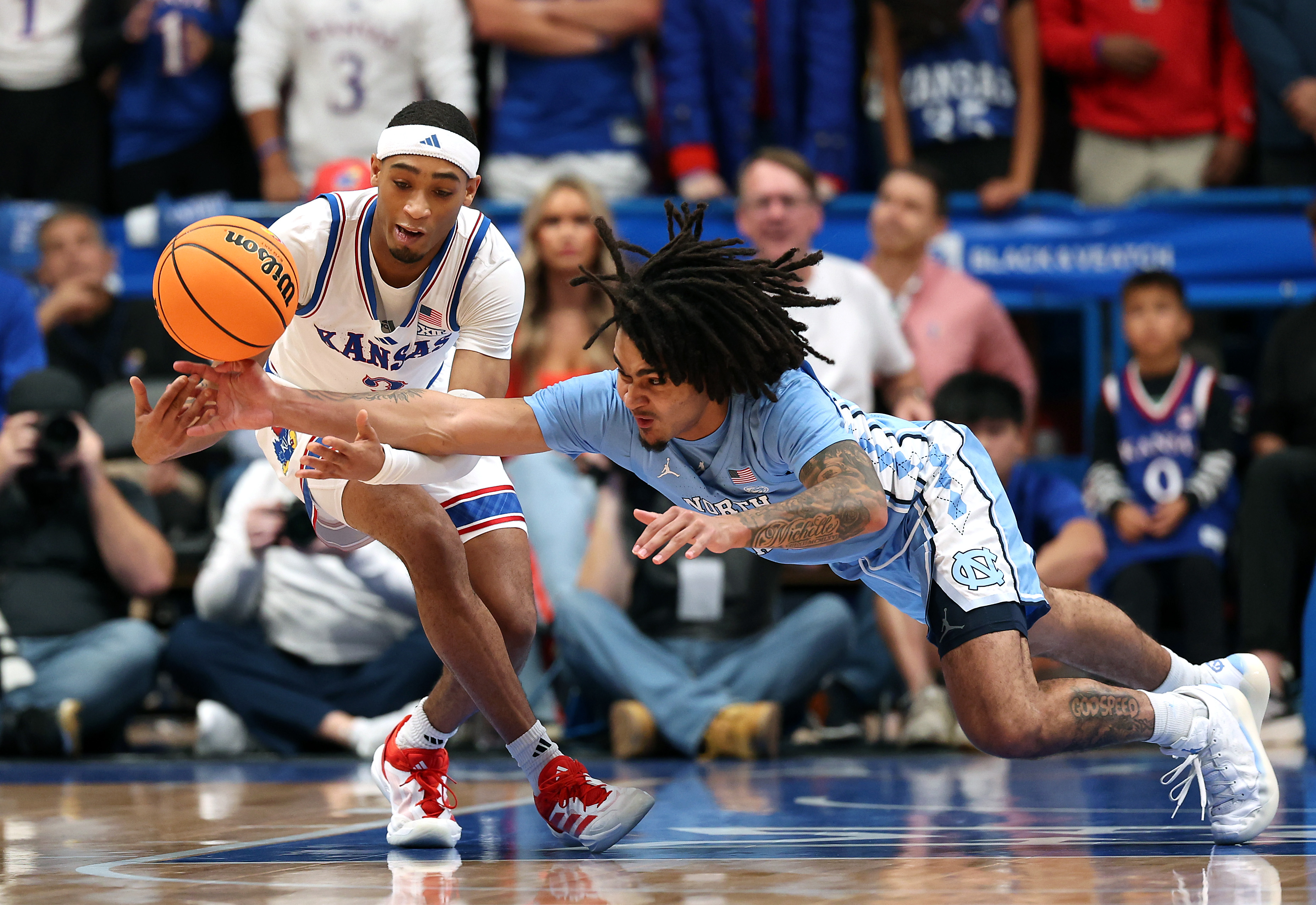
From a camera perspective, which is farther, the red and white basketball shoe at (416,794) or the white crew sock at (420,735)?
the white crew sock at (420,735)

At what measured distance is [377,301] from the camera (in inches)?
159

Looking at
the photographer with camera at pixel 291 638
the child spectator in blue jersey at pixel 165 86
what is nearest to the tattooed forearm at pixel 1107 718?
the photographer with camera at pixel 291 638

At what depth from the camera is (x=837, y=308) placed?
6.68m

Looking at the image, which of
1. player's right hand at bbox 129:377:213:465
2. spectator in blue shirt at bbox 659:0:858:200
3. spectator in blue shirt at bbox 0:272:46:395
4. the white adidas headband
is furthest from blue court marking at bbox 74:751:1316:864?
spectator in blue shirt at bbox 659:0:858:200

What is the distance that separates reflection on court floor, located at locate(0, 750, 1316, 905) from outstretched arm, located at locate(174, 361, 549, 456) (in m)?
1.00

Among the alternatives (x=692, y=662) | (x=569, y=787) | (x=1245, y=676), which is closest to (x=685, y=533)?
(x=569, y=787)

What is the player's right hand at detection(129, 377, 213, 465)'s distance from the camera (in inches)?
139

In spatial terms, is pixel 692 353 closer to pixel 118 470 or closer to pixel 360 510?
pixel 360 510

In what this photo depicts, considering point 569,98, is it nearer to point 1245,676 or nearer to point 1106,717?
point 1245,676

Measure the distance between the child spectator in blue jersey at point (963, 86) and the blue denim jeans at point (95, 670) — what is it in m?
4.63

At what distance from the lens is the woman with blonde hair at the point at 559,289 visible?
6.68 meters

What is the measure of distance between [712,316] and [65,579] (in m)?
4.32

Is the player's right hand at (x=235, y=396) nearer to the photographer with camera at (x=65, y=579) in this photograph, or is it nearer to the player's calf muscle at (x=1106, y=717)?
the player's calf muscle at (x=1106, y=717)

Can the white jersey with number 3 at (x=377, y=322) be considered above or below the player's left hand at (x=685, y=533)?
above
